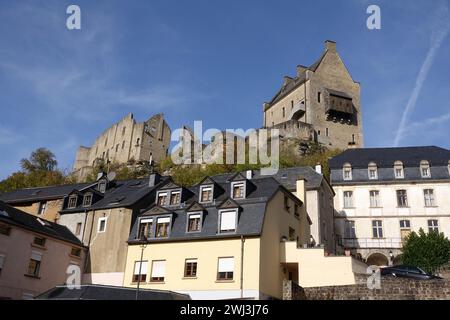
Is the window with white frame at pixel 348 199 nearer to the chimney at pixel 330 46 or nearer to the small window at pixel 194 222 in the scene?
the small window at pixel 194 222

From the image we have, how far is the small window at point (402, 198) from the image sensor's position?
40125 mm

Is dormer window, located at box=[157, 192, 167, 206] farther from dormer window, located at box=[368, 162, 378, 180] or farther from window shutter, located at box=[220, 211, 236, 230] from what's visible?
dormer window, located at box=[368, 162, 378, 180]

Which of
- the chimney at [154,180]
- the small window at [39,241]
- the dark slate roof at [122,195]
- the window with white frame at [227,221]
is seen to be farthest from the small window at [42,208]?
the window with white frame at [227,221]

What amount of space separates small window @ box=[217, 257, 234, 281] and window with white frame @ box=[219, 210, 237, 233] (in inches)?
64.1

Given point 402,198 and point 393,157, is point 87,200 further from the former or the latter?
point 393,157

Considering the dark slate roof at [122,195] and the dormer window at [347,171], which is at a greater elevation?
the dormer window at [347,171]

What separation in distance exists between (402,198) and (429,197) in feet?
6.90

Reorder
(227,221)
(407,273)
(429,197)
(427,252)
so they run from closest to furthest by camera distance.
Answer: (407,273) < (227,221) < (427,252) < (429,197)

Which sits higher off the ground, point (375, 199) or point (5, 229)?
point (375, 199)

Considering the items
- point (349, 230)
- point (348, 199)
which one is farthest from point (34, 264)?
point (348, 199)

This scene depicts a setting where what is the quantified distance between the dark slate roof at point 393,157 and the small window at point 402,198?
2.56 meters

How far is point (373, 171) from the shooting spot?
42125 millimetres

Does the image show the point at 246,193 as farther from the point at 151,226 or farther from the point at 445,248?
the point at 445,248
